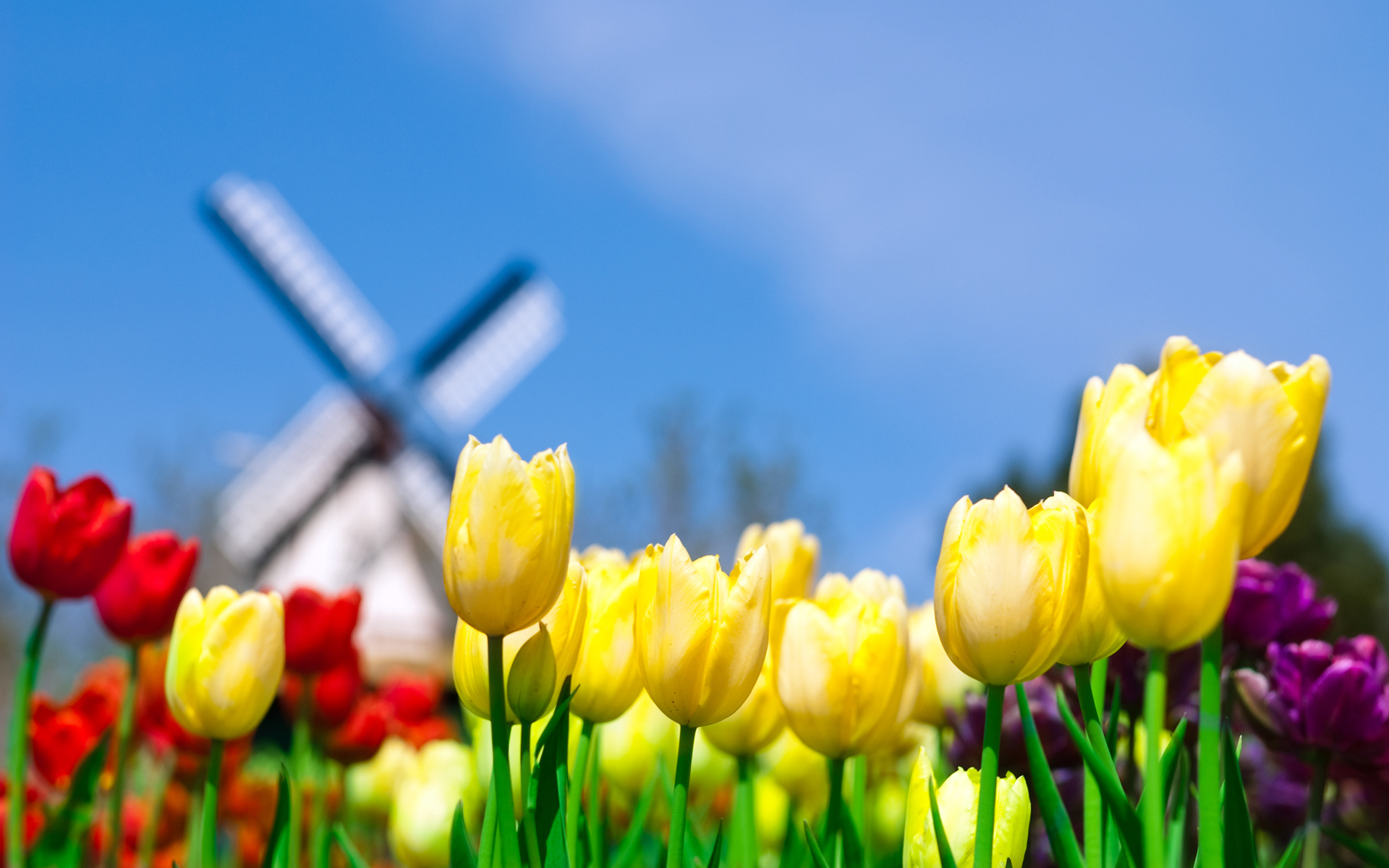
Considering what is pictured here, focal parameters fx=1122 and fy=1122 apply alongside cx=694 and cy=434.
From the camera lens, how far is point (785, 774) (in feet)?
6.22

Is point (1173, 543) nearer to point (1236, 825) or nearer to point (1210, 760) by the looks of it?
point (1210, 760)

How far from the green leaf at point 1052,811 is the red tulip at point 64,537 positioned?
1463mm

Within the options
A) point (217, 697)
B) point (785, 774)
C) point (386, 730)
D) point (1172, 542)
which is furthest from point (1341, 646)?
point (386, 730)

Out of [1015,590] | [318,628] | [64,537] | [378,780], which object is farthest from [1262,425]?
[378,780]

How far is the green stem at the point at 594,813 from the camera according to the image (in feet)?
4.20

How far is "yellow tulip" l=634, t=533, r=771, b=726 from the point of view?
1.04 meters

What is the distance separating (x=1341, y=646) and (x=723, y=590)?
3.39ft

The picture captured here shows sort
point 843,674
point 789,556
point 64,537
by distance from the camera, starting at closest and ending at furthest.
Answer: point 843,674 → point 789,556 → point 64,537

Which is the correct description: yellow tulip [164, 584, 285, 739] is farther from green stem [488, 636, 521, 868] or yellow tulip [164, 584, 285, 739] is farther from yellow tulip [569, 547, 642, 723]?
green stem [488, 636, 521, 868]

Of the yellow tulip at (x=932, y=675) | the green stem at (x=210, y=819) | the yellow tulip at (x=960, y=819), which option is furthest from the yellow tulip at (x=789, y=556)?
the green stem at (x=210, y=819)

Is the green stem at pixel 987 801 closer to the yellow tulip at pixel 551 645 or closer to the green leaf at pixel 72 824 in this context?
the yellow tulip at pixel 551 645

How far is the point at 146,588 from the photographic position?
6.05 feet

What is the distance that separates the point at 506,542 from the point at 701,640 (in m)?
0.20

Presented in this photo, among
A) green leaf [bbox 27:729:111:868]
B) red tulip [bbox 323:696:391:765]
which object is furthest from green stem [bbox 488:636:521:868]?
red tulip [bbox 323:696:391:765]
